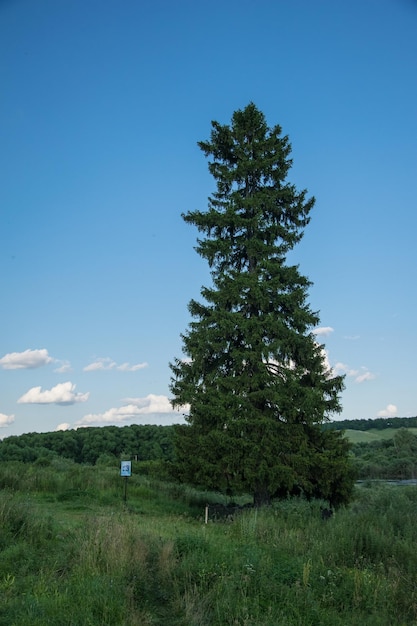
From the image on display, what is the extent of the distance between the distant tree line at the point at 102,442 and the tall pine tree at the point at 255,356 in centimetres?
4193

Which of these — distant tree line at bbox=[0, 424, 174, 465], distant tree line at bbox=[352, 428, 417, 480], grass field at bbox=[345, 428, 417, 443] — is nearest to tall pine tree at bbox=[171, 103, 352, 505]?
distant tree line at bbox=[352, 428, 417, 480]

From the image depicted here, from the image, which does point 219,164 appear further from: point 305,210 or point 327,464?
point 327,464

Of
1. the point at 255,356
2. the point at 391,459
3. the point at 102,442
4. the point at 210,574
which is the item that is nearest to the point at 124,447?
the point at 102,442

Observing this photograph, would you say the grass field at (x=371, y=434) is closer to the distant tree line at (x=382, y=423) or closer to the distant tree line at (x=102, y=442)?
the distant tree line at (x=382, y=423)

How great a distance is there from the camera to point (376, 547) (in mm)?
8656

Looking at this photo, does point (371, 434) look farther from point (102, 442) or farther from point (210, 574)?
point (210, 574)

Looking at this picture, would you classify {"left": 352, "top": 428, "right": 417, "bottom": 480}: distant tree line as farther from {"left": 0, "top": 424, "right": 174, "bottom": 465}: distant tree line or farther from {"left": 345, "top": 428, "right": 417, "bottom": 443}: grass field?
{"left": 0, "top": 424, "right": 174, "bottom": 465}: distant tree line

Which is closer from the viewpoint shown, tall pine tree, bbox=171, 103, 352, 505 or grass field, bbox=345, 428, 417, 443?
tall pine tree, bbox=171, 103, 352, 505

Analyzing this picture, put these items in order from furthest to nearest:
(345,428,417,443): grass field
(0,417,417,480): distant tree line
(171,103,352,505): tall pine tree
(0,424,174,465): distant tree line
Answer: (345,428,417,443): grass field, (0,424,174,465): distant tree line, (0,417,417,480): distant tree line, (171,103,352,505): tall pine tree

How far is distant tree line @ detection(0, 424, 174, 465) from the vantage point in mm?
58438

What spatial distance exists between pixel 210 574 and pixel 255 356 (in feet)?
31.3

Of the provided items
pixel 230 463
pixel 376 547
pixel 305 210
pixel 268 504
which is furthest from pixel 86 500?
pixel 305 210

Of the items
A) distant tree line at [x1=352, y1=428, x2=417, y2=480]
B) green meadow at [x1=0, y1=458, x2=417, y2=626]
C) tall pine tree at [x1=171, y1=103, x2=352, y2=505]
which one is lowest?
distant tree line at [x1=352, y1=428, x2=417, y2=480]

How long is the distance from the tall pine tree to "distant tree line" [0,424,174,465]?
4193 centimetres
